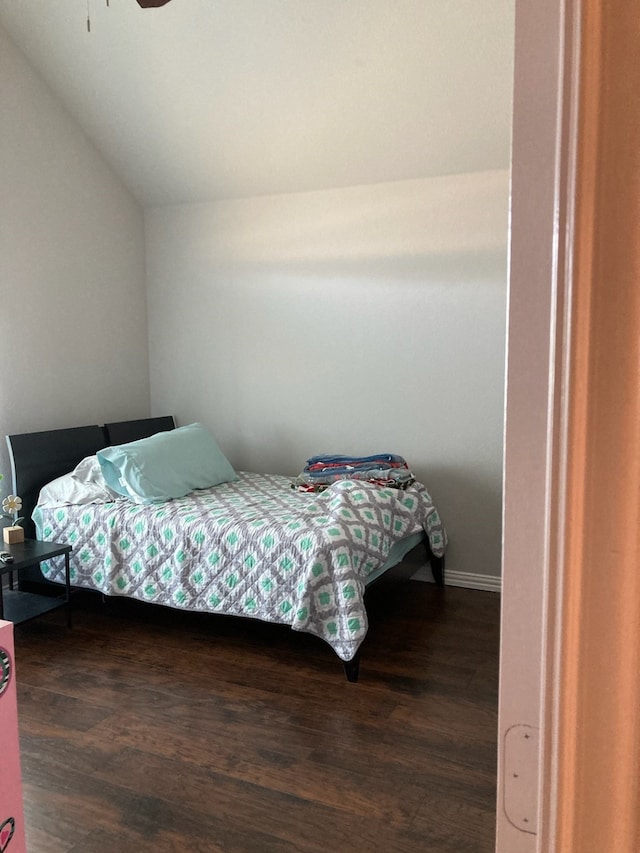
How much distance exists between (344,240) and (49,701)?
2.94 metres

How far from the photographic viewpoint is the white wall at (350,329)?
12.6 ft

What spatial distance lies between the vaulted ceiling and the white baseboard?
91.0 inches

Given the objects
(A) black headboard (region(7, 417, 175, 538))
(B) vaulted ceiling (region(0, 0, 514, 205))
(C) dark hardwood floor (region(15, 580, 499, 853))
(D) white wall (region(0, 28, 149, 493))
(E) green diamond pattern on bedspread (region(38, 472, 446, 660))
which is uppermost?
(B) vaulted ceiling (region(0, 0, 514, 205))

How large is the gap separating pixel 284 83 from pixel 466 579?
292 centimetres

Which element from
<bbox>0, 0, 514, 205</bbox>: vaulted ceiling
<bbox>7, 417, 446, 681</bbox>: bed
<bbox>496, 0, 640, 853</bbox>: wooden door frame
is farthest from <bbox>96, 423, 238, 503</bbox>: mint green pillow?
<bbox>496, 0, 640, 853</bbox>: wooden door frame

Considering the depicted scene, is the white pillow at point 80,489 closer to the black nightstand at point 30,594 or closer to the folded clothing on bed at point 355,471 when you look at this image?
the black nightstand at point 30,594

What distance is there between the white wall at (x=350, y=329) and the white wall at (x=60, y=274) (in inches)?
10.5

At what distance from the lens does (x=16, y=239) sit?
3.72 m

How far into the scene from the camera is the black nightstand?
10.1 ft

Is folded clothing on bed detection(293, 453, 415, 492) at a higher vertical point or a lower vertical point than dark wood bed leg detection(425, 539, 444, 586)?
higher

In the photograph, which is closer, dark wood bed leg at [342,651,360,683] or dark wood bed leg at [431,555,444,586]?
dark wood bed leg at [342,651,360,683]

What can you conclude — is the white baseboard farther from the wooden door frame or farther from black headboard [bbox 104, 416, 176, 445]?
the wooden door frame

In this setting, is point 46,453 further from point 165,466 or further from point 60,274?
point 60,274

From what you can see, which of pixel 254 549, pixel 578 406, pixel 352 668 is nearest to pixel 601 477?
pixel 578 406
